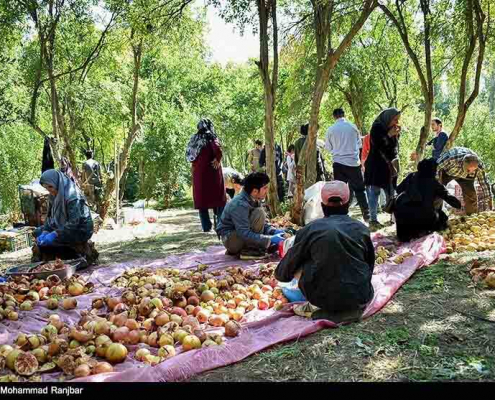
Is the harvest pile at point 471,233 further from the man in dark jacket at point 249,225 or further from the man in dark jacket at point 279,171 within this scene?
the man in dark jacket at point 279,171

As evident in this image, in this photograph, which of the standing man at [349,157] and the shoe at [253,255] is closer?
the shoe at [253,255]

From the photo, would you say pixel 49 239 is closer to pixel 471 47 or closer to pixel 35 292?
pixel 35 292

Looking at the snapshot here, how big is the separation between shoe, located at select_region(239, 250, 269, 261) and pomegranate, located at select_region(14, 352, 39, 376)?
11.1ft

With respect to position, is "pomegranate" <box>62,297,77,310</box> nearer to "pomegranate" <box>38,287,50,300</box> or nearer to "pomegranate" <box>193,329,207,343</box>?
"pomegranate" <box>38,287,50,300</box>

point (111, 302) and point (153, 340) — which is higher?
point (111, 302)

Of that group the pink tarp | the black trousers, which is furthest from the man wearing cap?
the black trousers

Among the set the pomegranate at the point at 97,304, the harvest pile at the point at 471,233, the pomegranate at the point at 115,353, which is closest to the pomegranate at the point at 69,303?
the pomegranate at the point at 97,304

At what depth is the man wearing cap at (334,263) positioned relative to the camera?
3551mm

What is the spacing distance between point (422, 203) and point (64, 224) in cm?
458

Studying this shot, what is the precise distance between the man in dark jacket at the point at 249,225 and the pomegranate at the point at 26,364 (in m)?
3.28

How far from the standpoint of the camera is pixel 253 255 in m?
6.24

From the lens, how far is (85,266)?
6379mm

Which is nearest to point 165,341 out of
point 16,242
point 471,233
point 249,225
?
point 249,225
